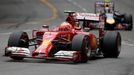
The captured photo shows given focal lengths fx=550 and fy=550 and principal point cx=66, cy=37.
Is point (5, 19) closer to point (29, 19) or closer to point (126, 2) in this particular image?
point (29, 19)

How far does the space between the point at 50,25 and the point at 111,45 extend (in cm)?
1669

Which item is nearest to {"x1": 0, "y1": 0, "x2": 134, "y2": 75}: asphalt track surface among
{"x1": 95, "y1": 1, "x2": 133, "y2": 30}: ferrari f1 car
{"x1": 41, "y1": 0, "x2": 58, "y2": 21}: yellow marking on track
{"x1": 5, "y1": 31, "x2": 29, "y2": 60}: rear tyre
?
{"x1": 41, "y1": 0, "x2": 58, "y2": 21}: yellow marking on track

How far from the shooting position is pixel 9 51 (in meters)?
15.9

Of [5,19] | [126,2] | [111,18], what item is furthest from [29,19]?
[126,2]

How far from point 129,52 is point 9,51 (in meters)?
6.94

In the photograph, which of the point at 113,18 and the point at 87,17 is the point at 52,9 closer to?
the point at 113,18

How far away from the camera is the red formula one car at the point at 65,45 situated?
15.6m

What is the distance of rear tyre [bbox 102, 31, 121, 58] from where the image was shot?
59.5 ft

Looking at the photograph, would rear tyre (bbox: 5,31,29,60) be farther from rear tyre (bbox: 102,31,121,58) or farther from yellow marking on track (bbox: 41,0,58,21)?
yellow marking on track (bbox: 41,0,58,21)

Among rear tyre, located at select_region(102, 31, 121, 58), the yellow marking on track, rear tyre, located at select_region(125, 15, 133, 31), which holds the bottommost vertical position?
rear tyre, located at select_region(102, 31, 121, 58)

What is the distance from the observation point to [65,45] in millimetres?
16672

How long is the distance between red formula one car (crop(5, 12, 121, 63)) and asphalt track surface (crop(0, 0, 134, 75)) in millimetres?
257

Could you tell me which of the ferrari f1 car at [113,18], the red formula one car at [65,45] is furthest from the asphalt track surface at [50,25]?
the ferrari f1 car at [113,18]

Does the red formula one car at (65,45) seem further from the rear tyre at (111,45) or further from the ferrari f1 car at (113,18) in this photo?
the ferrari f1 car at (113,18)
